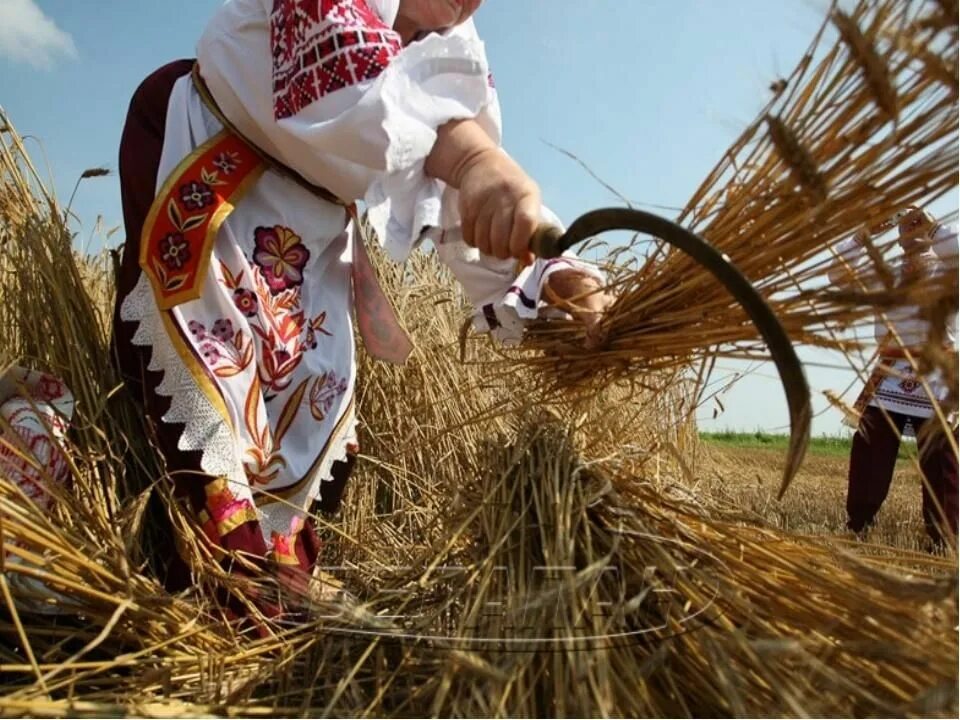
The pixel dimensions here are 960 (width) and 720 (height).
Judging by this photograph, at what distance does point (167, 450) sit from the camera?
128 centimetres

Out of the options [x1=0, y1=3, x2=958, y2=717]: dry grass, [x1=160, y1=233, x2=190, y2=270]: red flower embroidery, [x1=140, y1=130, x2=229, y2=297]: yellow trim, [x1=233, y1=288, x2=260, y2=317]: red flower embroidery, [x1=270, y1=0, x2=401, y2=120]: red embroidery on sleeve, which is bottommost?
[x1=0, y1=3, x2=958, y2=717]: dry grass

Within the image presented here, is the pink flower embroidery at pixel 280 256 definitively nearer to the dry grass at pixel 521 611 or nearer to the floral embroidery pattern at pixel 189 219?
the floral embroidery pattern at pixel 189 219

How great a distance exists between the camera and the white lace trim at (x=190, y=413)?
3.90 ft

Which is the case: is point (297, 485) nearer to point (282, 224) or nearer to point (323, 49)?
point (282, 224)

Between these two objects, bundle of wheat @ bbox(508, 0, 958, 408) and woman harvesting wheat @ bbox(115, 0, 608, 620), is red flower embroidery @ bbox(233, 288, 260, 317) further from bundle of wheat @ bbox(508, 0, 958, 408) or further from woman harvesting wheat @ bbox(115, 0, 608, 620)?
bundle of wheat @ bbox(508, 0, 958, 408)

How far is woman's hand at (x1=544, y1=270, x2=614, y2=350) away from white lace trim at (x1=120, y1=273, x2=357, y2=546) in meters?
0.49

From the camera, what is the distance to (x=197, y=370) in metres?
1.19

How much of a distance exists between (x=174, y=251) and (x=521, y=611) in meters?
0.71

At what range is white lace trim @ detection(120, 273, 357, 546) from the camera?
1.19 m

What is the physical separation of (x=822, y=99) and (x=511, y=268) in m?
0.51

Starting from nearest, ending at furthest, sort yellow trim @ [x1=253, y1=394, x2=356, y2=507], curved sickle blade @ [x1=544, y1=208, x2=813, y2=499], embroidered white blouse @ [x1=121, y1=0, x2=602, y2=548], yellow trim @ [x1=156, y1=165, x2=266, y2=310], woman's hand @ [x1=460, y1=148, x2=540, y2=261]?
1. curved sickle blade @ [x1=544, y1=208, x2=813, y2=499]
2. woman's hand @ [x1=460, y1=148, x2=540, y2=261]
3. embroidered white blouse @ [x1=121, y1=0, x2=602, y2=548]
4. yellow trim @ [x1=156, y1=165, x2=266, y2=310]
5. yellow trim @ [x1=253, y1=394, x2=356, y2=507]

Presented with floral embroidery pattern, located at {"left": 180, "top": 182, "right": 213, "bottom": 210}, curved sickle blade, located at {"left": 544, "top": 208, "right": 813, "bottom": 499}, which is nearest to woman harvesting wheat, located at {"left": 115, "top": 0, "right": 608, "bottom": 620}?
floral embroidery pattern, located at {"left": 180, "top": 182, "right": 213, "bottom": 210}

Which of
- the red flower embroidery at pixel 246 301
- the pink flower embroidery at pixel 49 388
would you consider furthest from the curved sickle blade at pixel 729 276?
the pink flower embroidery at pixel 49 388

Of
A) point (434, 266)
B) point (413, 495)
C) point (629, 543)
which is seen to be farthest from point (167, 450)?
point (434, 266)
